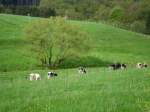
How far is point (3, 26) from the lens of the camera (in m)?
98.2

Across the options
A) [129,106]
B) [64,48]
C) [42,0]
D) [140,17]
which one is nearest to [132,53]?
[64,48]

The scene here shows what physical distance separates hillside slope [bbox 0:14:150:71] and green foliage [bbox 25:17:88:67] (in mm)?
2399

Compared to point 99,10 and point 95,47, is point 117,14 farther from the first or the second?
point 95,47

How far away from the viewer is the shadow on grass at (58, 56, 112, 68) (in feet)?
238

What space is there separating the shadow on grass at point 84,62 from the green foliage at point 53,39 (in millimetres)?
1835

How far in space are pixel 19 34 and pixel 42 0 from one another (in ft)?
330

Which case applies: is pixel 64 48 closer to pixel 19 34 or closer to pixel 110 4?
pixel 19 34

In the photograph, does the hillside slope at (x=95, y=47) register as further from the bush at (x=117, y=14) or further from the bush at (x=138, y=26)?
the bush at (x=117, y=14)

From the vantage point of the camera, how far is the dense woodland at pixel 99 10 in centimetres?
14012

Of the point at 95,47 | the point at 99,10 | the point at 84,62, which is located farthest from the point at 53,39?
the point at 99,10

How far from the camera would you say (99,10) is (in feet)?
562

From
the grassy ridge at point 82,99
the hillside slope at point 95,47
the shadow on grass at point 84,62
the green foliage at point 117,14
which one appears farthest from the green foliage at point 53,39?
the green foliage at point 117,14

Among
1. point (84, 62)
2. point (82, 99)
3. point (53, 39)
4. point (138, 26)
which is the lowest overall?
point (84, 62)

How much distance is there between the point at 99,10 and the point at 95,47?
8235 centimetres
